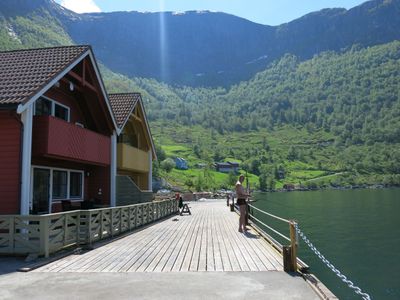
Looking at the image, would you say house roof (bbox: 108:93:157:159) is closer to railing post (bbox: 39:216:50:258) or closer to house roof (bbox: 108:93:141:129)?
house roof (bbox: 108:93:141:129)

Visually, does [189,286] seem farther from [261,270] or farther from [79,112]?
[79,112]

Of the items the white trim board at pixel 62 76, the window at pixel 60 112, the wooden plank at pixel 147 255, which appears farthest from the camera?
the window at pixel 60 112

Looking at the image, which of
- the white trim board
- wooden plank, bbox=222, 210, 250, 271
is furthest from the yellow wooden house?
wooden plank, bbox=222, 210, 250, 271

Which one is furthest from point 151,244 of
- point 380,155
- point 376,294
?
point 380,155

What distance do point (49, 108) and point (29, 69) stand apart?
2.10m

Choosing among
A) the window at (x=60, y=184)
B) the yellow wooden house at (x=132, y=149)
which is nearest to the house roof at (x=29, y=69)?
the window at (x=60, y=184)

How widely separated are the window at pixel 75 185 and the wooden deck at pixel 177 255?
5847mm

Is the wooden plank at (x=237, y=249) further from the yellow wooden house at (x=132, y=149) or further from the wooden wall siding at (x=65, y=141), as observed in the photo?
the yellow wooden house at (x=132, y=149)

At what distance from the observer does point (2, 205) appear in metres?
13.6

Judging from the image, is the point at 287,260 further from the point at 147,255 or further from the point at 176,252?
the point at 147,255

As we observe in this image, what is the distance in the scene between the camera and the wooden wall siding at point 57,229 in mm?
10656

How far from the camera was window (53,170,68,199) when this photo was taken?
1798 centimetres

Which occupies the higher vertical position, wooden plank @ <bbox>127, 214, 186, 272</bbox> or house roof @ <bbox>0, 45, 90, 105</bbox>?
house roof @ <bbox>0, 45, 90, 105</bbox>

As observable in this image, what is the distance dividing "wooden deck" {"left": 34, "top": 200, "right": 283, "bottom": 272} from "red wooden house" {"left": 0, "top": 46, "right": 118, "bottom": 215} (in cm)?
369
